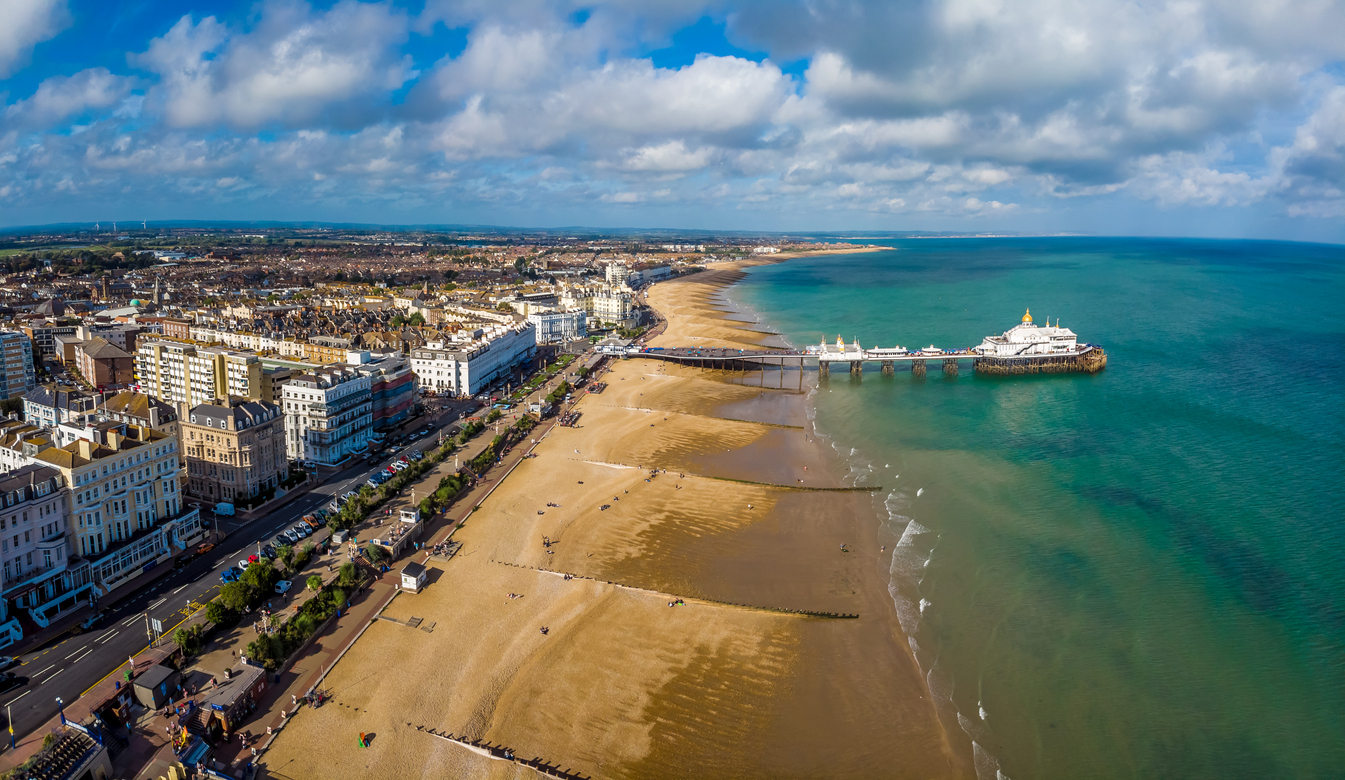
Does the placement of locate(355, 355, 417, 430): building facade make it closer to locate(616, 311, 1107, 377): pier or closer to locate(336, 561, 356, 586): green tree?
locate(336, 561, 356, 586): green tree

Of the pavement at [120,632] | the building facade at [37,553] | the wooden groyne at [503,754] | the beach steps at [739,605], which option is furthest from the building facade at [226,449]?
the wooden groyne at [503,754]

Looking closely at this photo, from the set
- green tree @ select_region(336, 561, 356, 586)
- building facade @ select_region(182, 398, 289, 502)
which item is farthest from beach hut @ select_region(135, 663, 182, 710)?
building facade @ select_region(182, 398, 289, 502)

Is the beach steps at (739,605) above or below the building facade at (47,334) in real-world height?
below

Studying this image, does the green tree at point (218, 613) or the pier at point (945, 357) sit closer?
the green tree at point (218, 613)

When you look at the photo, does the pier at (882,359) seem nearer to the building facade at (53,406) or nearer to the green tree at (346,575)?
the building facade at (53,406)

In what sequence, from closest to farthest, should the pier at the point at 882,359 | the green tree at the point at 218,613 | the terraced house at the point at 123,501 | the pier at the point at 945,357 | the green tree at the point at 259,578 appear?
the green tree at the point at 218,613 → the green tree at the point at 259,578 → the terraced house at the point at 123,501 → the pier at the point at 882,359 → the pier at the point at 945,357

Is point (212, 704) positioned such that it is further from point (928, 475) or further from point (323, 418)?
point (928, 475)
